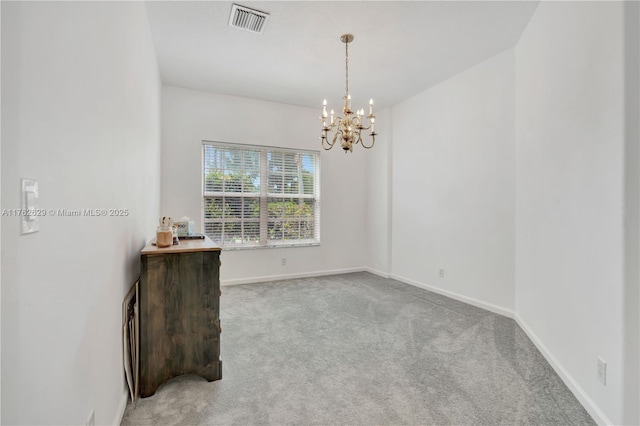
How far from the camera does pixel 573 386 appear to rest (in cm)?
196

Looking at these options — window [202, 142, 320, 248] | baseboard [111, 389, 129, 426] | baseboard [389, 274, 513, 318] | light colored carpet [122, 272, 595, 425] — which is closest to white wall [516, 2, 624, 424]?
light colored carpet [122, 272, 595, 425]

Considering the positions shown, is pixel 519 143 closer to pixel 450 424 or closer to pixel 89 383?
pixel 450 424

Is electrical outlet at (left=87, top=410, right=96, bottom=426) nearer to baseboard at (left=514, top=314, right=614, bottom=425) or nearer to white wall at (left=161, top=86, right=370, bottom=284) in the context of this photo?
baseboard at (left=514, top=314, right=614, bottom=425)

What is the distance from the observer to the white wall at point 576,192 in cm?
163

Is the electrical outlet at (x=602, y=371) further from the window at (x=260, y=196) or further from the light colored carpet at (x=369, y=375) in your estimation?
the window at (x=260, y=196)

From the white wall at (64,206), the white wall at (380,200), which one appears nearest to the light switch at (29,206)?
the white wall at (64,206)

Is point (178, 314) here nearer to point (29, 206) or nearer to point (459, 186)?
point (29, 206)

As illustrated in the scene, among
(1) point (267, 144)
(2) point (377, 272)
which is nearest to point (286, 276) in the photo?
(2) point (377, 272)

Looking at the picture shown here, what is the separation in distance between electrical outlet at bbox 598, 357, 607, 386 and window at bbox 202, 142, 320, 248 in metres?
3.98

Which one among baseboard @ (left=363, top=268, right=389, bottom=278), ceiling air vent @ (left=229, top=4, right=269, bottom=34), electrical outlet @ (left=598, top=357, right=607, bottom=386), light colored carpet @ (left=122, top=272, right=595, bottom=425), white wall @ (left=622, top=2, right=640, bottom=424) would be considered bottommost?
light colored carpet @ (left=122, top=272, right=595, bottom=425)

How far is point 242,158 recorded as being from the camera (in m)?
4.81

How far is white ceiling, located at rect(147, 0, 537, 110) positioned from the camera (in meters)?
2.65

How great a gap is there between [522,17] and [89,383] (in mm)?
4014

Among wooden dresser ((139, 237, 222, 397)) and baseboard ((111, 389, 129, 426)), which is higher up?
wooden dresser ((139, 237, 222, 397))
